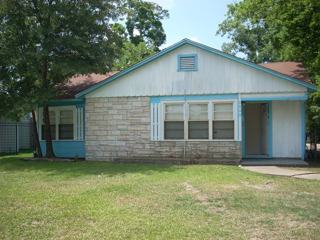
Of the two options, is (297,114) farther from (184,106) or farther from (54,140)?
(54,140)

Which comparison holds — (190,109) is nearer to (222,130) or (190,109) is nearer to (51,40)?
(222,130)

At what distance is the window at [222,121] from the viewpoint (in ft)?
55.4

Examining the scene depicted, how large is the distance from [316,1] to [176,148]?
7.71 meters

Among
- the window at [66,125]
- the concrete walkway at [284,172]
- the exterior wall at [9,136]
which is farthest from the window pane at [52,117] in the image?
the concrete walkway at [284,172]

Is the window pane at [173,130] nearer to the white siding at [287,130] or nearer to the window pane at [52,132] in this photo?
the white siding at [287,130]

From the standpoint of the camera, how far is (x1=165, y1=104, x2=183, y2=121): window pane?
685 inches

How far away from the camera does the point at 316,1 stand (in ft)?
54.1

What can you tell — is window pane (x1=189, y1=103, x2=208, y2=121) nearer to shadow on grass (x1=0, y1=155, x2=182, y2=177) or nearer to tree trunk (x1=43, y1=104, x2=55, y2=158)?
shadow on grass (x1=0, y1=155, x2=182, y2=177)

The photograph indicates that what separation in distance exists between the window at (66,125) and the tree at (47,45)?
5.35 ft

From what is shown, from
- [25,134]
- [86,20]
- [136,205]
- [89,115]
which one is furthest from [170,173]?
[25,134]

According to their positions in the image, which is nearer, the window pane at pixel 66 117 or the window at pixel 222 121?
the window at pixel 222 121

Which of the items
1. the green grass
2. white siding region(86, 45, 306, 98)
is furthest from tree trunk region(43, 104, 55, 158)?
the green grass

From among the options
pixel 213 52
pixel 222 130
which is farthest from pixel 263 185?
pixel 213 52

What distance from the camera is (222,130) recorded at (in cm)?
1692
